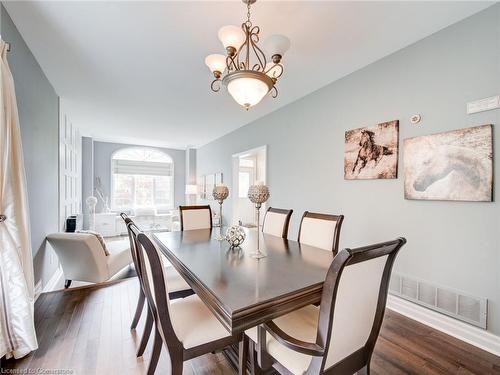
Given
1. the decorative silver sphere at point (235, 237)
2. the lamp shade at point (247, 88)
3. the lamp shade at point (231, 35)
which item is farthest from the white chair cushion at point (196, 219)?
the lamp shade at point (231, 35)

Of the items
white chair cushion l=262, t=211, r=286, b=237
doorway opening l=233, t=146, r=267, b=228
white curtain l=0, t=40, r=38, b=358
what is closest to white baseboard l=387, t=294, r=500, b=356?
white chair cushion l=262, t=211, r=286, b=237

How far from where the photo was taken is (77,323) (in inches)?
Answer: 79.3

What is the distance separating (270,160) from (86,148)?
547cm

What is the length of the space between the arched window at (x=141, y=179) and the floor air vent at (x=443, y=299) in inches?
274

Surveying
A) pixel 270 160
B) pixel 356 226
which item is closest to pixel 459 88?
pixel 356 226

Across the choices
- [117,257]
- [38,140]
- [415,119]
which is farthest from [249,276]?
[38,140]

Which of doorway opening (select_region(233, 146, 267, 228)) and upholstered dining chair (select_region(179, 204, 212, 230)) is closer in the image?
upholstered dining chair (select_region(179, 204, 212, 230))

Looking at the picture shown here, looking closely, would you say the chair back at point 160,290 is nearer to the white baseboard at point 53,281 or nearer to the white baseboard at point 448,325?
the white baseboard at point 448,325

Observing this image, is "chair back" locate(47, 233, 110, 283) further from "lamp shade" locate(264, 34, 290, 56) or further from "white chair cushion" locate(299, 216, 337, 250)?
"lamp shade" locate(264, 34, 290, 56)

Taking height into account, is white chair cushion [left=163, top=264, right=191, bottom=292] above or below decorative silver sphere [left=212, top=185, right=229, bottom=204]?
below

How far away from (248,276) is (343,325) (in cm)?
50

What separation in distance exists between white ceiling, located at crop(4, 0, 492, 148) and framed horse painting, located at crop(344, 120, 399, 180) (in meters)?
0.76

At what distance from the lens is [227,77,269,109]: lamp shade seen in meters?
1.52

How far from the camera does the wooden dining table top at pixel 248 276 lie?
945 millimetres
